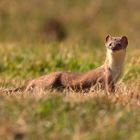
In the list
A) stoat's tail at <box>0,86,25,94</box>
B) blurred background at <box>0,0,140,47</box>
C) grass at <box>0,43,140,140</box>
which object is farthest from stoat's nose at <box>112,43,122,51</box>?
blurred background at <box>0,0,140,47</box>

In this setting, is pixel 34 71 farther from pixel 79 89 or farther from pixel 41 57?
pixel 79 89

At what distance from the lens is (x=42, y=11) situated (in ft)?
81.5

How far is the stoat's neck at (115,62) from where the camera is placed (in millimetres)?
10094

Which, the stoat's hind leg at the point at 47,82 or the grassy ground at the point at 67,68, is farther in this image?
the stoat's hind leg at the point at 47,82

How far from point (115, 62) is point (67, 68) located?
3.28 metres

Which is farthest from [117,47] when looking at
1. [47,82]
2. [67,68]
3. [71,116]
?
[67,68]

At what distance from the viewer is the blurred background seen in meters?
23.3

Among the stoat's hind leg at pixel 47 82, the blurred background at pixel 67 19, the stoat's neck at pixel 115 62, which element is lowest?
the stoat's hind leg at pixel 47 82

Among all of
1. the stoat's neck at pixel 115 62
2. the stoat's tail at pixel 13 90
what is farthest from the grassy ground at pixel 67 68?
the stoat's tail at pixel 13 90

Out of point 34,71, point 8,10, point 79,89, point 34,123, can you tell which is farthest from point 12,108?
point 8,10

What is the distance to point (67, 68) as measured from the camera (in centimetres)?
1334

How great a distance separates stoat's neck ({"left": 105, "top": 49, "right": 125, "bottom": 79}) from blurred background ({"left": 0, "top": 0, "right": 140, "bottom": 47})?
39.6 ft

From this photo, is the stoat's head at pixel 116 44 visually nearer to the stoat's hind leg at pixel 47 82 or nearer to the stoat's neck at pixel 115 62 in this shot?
the stoat's neck at pixel 115 62

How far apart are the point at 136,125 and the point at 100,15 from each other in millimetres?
17889
